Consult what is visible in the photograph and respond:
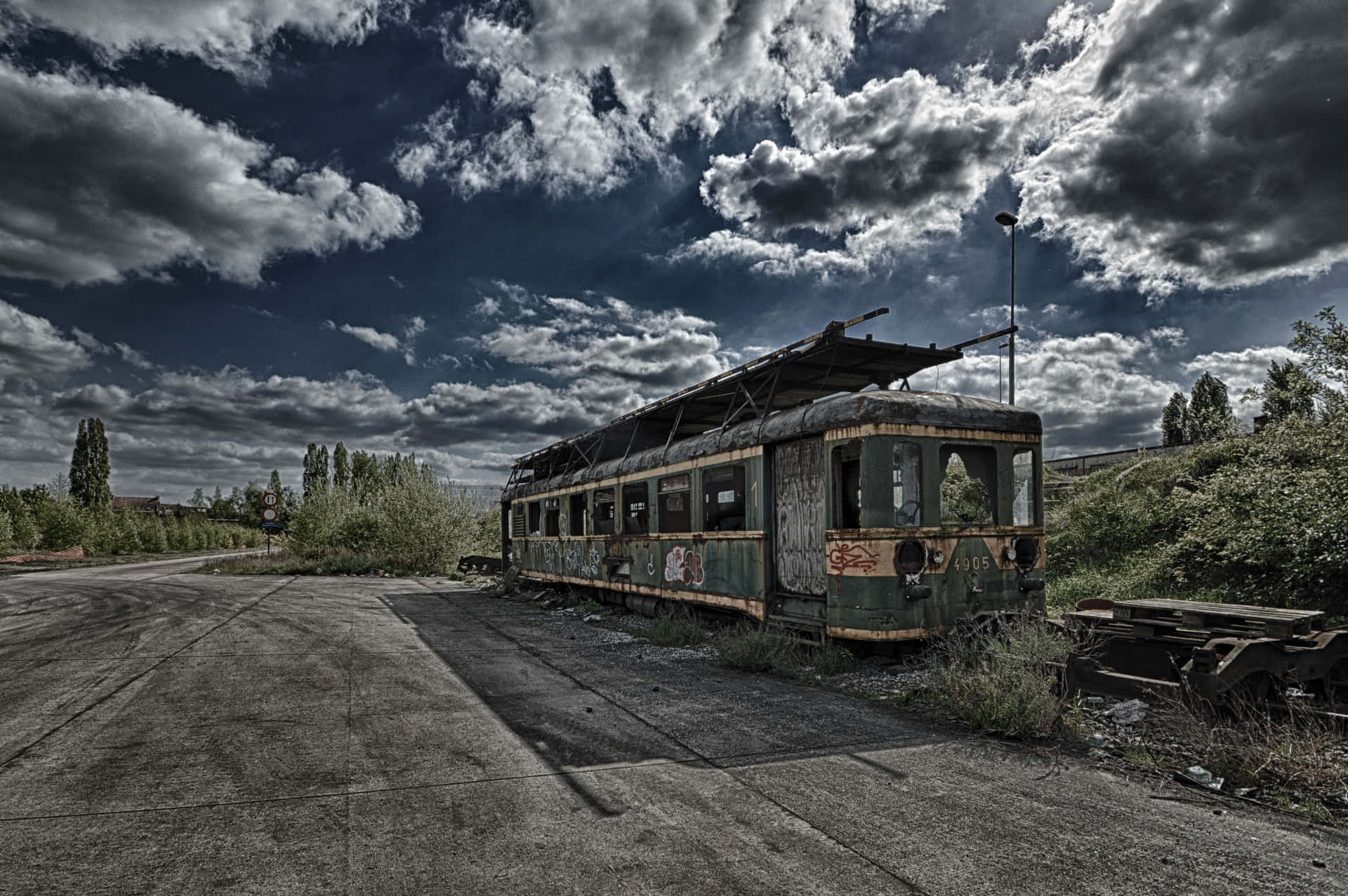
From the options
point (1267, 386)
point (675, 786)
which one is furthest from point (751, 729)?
point (1267, 386)

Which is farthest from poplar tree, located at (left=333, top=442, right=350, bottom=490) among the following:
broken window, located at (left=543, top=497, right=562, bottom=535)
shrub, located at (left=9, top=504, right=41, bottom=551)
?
broken window, located at (left=543, top=497, right=562, bottom=535)

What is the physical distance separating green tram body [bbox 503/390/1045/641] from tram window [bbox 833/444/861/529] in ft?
0.06

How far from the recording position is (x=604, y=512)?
46.7 feet

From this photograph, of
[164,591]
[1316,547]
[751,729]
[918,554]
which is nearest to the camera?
[751,729]

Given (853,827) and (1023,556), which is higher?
(1023,556)

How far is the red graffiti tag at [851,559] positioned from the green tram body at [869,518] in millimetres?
11

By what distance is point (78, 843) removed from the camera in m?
3.66

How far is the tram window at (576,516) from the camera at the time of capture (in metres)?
15.5

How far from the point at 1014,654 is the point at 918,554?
148 centimetres

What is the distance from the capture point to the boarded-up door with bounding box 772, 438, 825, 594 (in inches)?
329

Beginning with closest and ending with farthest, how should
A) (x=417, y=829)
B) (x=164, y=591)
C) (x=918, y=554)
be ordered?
(x=417, y=829) < (x=918, y=554) < (x=164, y=591)

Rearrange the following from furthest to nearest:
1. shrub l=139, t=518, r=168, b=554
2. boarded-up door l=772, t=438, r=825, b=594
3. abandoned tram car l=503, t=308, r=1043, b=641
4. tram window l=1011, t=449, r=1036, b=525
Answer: shrub l=139, t=518, r=168, b=554 < boarded-up door l=772, t=438, r=825, b=594 < tram window l=1011, t=449, r=1036, b=525 < abandoned tram car l=503, t=308, r=1043, b=641

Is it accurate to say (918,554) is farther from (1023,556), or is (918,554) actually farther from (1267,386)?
(1267,386)

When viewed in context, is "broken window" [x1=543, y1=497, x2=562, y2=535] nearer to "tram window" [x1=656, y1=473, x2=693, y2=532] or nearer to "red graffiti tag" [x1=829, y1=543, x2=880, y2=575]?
"tram window" [x1=656, y1=473, x2=693, y2=532]
